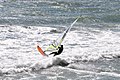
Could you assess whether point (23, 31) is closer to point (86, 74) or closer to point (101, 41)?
point (101, 41)

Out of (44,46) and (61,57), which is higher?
(61,57)

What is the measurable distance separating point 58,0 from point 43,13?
14534 mm

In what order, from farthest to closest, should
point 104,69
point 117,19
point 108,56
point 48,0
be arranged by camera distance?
point 48,0 < point 117,19 < point 108,56 < point 104,69

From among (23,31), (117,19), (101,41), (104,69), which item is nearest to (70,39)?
(101,41)

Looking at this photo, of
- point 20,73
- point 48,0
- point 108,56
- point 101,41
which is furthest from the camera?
point 48,0

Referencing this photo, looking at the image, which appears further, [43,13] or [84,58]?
[43,13]

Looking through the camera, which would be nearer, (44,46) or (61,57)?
(61,57)

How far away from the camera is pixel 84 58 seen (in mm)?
11758

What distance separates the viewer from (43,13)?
2780cm

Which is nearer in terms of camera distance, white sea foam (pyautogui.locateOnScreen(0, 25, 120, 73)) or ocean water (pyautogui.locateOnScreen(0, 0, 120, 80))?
ocean water (pyautogui.locateOnScreen(0, 0, 120, 80))

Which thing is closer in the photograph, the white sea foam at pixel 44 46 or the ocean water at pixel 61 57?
the ocean water at pixel 61 57

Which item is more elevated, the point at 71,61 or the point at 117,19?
the point at 71,61

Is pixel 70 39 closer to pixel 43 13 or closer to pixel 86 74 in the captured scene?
pixel 86 74

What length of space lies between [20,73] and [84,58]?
Answer: 3.00 meters
